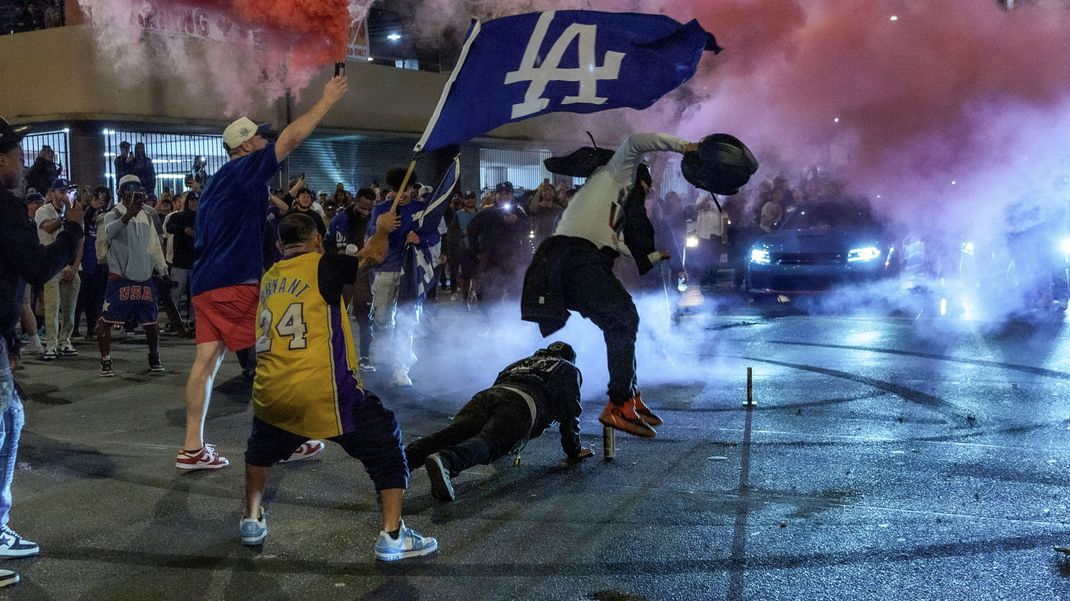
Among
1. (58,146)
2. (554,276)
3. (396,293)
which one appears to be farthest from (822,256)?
(58,146)

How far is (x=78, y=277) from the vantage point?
13406mm

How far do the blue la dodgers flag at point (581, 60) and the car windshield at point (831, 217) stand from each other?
9897 mm

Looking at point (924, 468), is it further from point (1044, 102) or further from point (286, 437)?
point (1044, 102)

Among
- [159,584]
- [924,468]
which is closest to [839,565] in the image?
[924,468]

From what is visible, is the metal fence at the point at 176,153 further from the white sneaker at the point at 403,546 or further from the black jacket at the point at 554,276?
the white sneaker at the point at 403,546

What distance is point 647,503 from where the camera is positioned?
5.52 metres

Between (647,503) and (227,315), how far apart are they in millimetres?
2776

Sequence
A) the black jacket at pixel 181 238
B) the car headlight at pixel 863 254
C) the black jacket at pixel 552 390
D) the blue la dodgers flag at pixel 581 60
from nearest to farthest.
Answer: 1. the black jacket at pixel 552 390
2. the blue la dodgers flag at pixel 581 60
3. the black jacket at pixel 181 238
4. the car headlight at pixel 863 254

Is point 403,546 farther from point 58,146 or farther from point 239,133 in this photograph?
point 58,146

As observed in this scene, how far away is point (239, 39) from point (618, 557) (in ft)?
58.1

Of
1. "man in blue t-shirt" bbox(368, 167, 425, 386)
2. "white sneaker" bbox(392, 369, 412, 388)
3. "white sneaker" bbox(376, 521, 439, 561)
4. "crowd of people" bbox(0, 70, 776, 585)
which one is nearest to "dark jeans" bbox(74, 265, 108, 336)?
"crowd of people" bbox(0, 70, 776, 585)

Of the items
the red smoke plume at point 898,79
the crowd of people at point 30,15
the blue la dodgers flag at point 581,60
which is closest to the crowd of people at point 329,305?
the blue la dodgers flag at point 581,60

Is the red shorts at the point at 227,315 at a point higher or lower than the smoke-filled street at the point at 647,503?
higher

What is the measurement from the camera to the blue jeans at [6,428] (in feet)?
15.8
